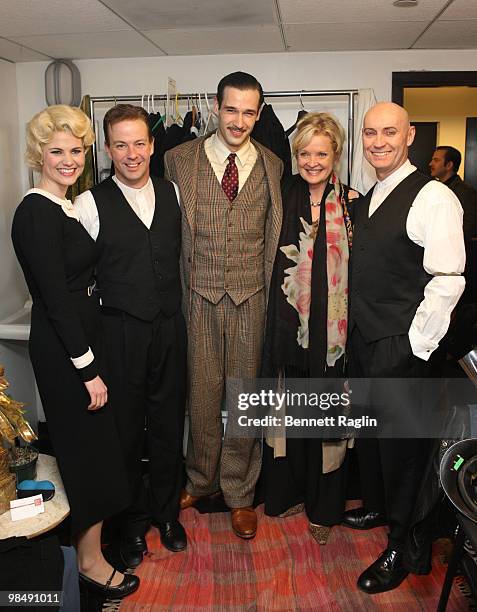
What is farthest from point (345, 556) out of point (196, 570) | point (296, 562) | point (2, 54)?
point (2, 54)

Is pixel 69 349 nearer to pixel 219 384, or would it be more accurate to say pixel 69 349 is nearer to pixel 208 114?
pixel 219 384

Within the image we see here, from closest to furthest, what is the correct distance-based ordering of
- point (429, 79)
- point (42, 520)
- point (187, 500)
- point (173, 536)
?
point (42, 520)
point (173, 536)
point (187, 500)
point (429, 79)

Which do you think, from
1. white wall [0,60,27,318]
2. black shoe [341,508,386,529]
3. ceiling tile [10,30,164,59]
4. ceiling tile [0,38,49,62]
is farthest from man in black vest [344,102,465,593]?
white wall [0,60,27,318]

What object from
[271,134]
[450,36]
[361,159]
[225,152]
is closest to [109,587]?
[225,152]

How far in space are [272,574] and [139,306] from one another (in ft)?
3.59

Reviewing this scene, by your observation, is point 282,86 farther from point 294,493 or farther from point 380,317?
point 294,493

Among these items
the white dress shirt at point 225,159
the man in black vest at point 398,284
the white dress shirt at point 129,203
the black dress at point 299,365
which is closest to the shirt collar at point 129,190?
the white dress shirt at point 129,203

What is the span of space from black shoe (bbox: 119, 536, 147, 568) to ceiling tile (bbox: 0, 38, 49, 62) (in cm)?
215

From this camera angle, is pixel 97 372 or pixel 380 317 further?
pixel 380 317

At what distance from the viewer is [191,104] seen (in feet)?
9.57

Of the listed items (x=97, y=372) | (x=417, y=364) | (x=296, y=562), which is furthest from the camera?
(x=296, y=562)

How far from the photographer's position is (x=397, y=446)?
2.21 meters

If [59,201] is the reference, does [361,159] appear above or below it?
above

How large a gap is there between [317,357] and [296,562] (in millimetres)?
778
